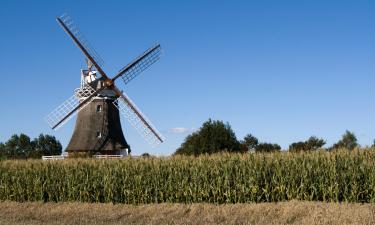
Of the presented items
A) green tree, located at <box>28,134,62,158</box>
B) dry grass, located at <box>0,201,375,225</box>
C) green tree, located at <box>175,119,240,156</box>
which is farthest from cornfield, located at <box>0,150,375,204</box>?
green tree, located at <box>28,134,62,158</box>

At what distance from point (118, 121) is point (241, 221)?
26.5 m

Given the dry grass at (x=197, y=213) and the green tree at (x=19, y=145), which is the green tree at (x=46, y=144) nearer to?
the green tree at (x=19, y=145)

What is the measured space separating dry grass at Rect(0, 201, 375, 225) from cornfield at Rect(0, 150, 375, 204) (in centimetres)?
103

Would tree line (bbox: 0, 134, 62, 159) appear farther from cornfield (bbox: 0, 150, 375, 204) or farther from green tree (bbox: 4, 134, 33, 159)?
cornfield (bbox: 0, 150, 375, 204)

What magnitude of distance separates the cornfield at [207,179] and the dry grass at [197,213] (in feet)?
3.36

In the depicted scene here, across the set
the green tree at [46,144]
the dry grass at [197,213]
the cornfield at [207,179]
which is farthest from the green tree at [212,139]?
the green tree at [46,144]

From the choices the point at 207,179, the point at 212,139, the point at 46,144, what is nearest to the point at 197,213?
the point at 207,179

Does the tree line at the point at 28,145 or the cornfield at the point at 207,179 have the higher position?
the tree line at the point at 28,145

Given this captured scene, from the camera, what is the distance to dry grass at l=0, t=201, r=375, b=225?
53.2 feet

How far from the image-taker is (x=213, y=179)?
68.6ft

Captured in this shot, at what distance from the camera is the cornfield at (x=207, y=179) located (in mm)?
18891

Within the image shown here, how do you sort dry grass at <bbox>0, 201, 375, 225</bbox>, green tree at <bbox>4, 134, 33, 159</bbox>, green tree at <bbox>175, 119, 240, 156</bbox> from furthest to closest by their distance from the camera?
green tree at <bbox>4, 134, 33, 159</bbox>
green tree at <bbox>175, 119, 240, 156</bbox>
dry grass at <bbox>0, 201, 375, 225</bbox>

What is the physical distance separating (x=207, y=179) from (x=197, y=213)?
79.6 inches

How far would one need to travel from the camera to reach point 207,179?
2105 cm
